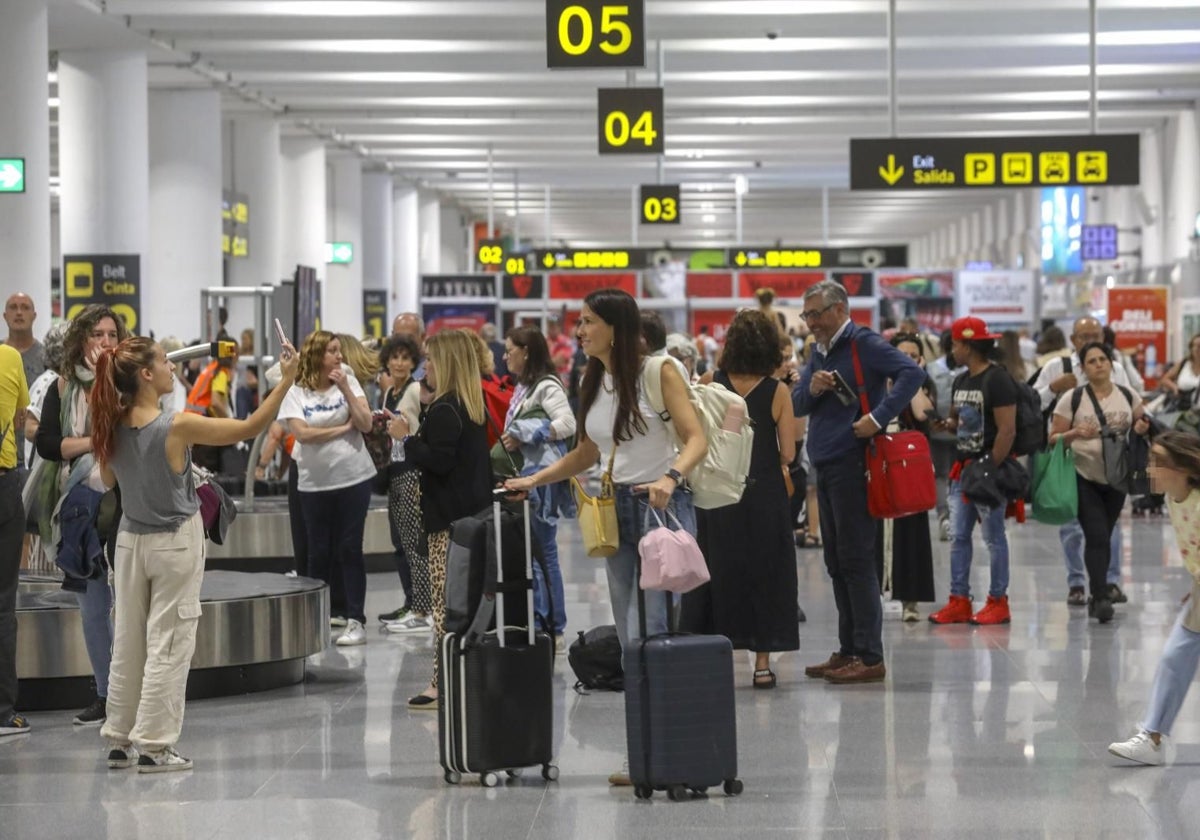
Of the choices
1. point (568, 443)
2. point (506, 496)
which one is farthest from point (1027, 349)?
point (506, 496)

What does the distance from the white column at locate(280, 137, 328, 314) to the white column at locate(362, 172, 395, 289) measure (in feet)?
16.5

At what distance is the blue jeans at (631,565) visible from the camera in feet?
18.4

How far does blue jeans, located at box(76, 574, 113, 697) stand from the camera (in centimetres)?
680

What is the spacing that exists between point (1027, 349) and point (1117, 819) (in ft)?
53.5

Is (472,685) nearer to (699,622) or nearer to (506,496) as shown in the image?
(506,496)

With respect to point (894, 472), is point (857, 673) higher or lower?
lower

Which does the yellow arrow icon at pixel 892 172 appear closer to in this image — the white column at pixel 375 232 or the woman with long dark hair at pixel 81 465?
the woman with long dark hair at pixel 81 465

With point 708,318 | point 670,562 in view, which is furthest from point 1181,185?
point 670,562

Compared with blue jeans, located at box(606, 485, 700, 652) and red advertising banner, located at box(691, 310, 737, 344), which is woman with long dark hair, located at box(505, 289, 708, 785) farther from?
red advertising banner, located at box(691, 310, 737, 344)

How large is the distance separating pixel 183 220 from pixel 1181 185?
14382 mm

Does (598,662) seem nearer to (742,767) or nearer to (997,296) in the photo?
(742,767)

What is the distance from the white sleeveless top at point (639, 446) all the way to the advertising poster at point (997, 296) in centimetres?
2510

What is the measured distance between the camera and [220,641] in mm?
7496

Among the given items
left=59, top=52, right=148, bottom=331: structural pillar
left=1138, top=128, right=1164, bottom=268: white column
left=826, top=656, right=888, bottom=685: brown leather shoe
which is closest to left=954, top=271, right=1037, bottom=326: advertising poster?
left=1138, top=128, right=1164, bottom=268: white column
